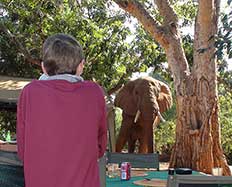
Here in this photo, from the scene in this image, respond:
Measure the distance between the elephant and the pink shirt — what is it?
25.3 ft

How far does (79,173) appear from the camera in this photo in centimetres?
205

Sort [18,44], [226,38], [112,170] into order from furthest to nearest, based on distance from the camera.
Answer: [18,44] → [112,170] → [226,38]

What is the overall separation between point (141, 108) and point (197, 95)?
2.44 m

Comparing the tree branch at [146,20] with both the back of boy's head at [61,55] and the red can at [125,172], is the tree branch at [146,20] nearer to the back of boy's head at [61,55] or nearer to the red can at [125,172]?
the red can at [125,172]

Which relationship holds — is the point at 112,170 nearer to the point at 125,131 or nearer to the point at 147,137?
the point at 147,137

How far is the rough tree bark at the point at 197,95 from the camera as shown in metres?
7.63

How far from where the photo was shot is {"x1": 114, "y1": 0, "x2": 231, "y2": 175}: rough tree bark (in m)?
7.63

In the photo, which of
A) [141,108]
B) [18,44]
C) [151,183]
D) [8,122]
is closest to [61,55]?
[151,183]

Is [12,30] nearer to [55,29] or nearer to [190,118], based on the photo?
[55,29]

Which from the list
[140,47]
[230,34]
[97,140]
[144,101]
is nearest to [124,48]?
[140,47]

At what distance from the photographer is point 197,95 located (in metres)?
7.77

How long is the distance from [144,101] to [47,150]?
805 centimetres

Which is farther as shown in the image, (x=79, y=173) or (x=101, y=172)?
(x=101, y=172)

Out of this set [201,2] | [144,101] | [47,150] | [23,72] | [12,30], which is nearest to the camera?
[47,150]
